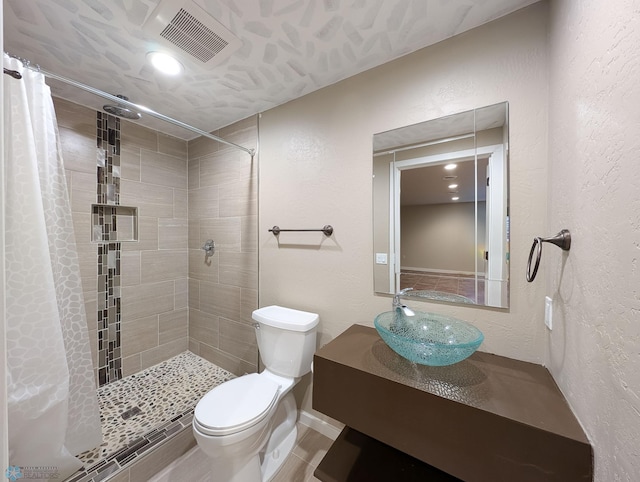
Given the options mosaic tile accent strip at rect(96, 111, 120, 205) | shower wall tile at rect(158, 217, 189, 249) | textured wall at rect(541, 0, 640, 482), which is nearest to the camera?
textured wall at rect(541, 0, 640, 482)

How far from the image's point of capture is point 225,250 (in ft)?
7.18

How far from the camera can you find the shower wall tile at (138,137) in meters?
2.07

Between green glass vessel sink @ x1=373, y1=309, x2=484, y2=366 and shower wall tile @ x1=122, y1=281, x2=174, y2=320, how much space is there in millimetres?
2088

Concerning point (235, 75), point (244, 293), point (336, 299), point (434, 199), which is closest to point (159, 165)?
point (235, 75)

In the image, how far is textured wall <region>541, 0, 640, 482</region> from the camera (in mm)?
520

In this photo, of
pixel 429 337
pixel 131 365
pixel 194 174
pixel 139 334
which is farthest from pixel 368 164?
pixel 131 365

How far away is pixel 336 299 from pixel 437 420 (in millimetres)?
844

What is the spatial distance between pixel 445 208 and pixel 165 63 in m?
1.78

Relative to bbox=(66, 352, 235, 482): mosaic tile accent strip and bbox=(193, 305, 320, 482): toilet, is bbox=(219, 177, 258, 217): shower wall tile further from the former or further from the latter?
bbox=(66, 352, 235, 482): mosaic tile accent strip

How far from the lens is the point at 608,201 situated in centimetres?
60

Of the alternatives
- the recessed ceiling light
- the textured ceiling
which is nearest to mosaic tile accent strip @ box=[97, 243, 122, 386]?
the textured ceiling

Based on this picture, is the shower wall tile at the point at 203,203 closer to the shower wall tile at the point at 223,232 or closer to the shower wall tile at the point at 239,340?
the shower wall tile at the point at 223,232

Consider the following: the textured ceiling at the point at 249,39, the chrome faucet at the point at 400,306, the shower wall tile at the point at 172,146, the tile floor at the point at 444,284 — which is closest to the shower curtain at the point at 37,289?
the textured ceiling at the point at 249,39

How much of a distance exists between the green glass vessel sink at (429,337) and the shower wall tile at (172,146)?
2.42 metres
